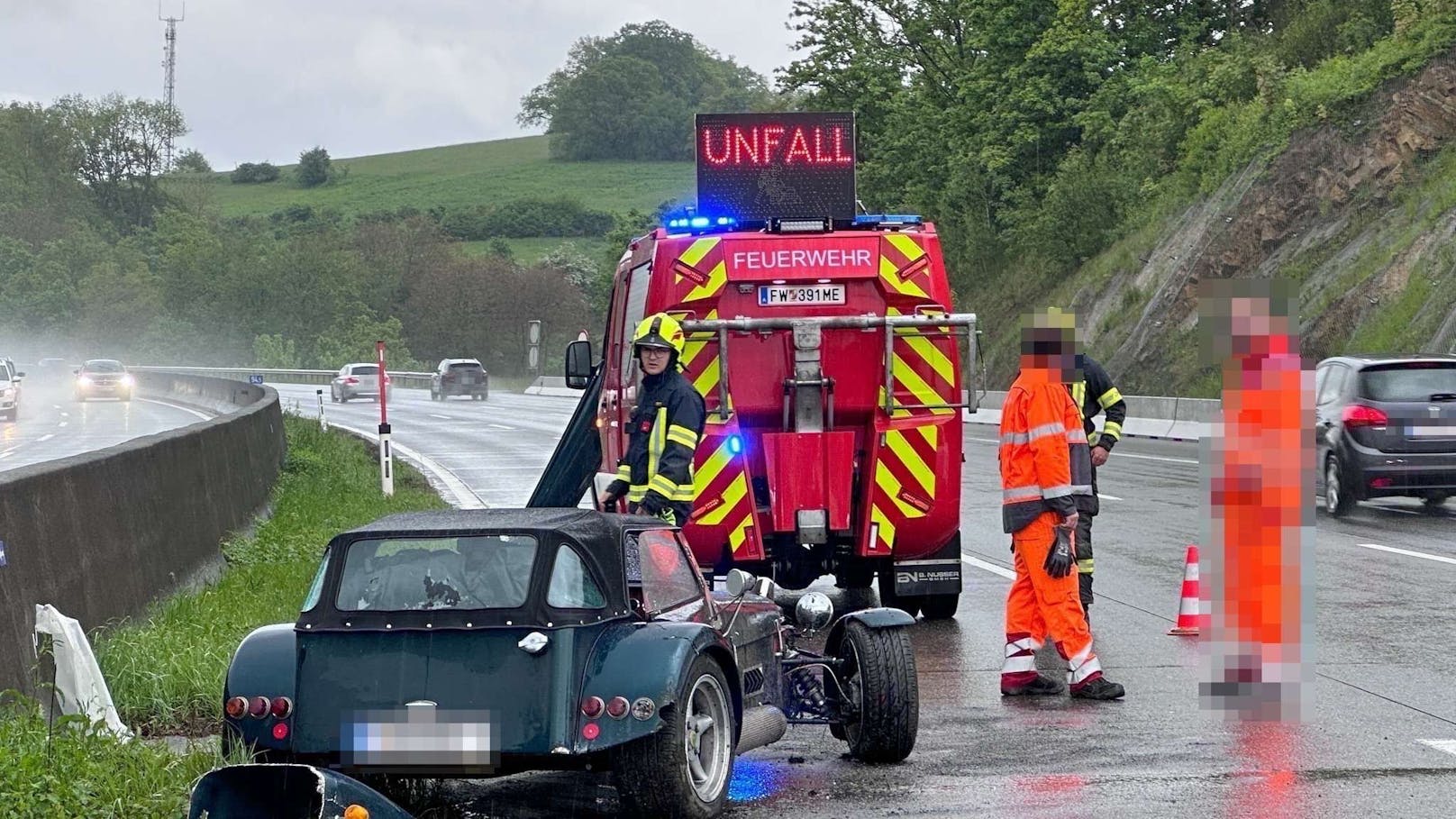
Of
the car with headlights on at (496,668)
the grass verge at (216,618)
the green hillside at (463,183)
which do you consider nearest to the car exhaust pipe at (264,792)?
the car with headlights on at (496,668)

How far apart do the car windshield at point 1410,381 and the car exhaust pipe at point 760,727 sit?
39.9 feet

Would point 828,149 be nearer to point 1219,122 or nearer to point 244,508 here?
point 244,508

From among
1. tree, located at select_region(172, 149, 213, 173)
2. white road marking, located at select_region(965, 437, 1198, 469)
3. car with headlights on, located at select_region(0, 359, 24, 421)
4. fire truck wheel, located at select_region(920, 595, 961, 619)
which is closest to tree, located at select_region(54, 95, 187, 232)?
tree, located at select_region(172, 149, 213, 173)

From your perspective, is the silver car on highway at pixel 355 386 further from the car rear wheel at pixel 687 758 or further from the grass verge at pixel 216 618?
the car rear wheel at pixel 687 758

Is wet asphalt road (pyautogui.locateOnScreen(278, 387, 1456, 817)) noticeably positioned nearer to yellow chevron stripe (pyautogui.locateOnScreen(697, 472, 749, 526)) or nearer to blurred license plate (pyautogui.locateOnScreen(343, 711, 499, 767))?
blurred license plate (pyautogui.locateOnScreen(343, 711, 499, 767))

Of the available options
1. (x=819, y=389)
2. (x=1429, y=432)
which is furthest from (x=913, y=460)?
(x=1429, y=432)

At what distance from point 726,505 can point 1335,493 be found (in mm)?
8972

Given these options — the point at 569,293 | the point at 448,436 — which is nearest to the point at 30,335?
the point at 569,293

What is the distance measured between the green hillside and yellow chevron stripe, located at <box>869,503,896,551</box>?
409 ft

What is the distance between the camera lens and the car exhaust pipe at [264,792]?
5523 mm

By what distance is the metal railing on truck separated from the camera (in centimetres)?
1127

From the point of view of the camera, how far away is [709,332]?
11336 millimetres

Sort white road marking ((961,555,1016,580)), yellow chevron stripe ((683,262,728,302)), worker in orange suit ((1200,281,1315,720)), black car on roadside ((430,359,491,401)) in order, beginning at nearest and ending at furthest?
worker in orange suit ((1200,281,1315,720)), yellow chevron stripe ((683,262,728,302)), white road marking ((961,555,1016,580)), black car on roadside ((430,359,491,401))

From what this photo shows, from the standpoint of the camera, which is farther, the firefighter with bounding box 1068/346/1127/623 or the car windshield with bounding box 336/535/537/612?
the firefighter with bounding box 1068/346/1127/623
